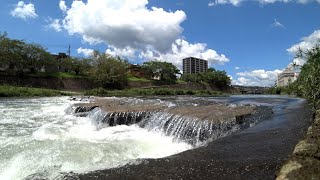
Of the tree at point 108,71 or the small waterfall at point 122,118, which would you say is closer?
the small waterfall at point 122,118

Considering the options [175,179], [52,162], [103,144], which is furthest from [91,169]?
[103,144]

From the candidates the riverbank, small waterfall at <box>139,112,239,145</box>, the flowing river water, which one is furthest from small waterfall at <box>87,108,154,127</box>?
the riverbank

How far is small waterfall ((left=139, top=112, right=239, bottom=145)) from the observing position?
1337cm

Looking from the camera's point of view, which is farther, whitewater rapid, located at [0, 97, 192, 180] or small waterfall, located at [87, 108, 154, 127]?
small waterfall, located at [87, 108, 154, 127]

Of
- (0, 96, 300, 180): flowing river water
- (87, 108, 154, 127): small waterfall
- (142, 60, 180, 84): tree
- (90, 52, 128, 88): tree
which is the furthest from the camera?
(142, 60, 180, 84): tree

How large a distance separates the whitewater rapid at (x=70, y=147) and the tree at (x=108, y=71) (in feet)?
189

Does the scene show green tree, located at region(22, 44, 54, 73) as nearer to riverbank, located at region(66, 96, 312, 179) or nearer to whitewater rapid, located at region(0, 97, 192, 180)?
whitewater rapid, located at region(0, 97, 192, 180)

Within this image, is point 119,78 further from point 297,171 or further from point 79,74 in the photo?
point 297,171

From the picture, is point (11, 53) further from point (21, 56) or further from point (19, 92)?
point (19, 92)

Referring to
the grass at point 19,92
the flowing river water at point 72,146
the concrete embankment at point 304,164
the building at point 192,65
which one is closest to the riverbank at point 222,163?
the flowing river water at point 72,146

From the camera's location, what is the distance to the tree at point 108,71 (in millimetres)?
75938

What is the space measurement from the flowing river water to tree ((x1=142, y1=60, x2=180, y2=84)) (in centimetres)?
8420

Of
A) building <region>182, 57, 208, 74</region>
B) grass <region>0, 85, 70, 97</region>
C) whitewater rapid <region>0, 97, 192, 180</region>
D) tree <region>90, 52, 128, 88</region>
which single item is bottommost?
whitewater rapid <region>0, 97, 192, 180</region>

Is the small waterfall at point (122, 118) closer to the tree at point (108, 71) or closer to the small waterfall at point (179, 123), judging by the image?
the small waterfall at point (179, 123)
